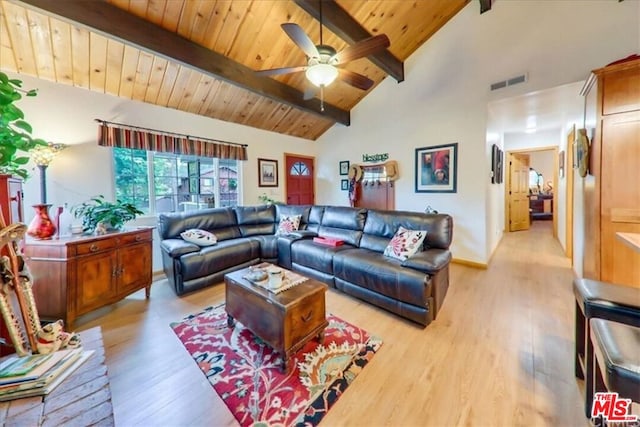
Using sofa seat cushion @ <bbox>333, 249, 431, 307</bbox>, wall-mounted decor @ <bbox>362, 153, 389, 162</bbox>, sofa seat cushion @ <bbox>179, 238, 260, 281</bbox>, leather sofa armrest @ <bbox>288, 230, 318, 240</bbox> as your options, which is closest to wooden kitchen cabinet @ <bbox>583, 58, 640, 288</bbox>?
sofa seat cushion @ <bbox>333, 249, 431, 307</bbox>

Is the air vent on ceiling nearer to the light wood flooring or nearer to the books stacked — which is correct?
the light wood flooring

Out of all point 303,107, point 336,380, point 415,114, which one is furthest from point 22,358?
A: point 415,114

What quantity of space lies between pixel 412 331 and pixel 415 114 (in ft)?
12.1

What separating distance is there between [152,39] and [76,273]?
2409 mm

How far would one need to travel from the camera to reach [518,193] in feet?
21.7

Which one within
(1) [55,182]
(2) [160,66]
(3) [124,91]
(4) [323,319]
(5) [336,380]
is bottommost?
(5) [336,380]

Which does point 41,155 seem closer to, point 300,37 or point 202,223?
point 202,223

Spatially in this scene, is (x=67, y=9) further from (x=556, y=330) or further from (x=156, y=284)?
(x=556, y=330)

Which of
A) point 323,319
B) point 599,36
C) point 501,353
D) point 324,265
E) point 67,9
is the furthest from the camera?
point 324,265

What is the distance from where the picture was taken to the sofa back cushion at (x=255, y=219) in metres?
4.19

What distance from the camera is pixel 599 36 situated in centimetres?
280

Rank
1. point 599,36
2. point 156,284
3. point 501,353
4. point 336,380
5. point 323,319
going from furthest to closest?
point 156,284 < point 599,36 < point 323,319 < point 501,353 < point 336,380

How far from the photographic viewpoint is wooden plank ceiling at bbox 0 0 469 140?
2.42m

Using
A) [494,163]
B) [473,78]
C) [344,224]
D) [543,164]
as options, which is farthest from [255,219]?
[543,164]
